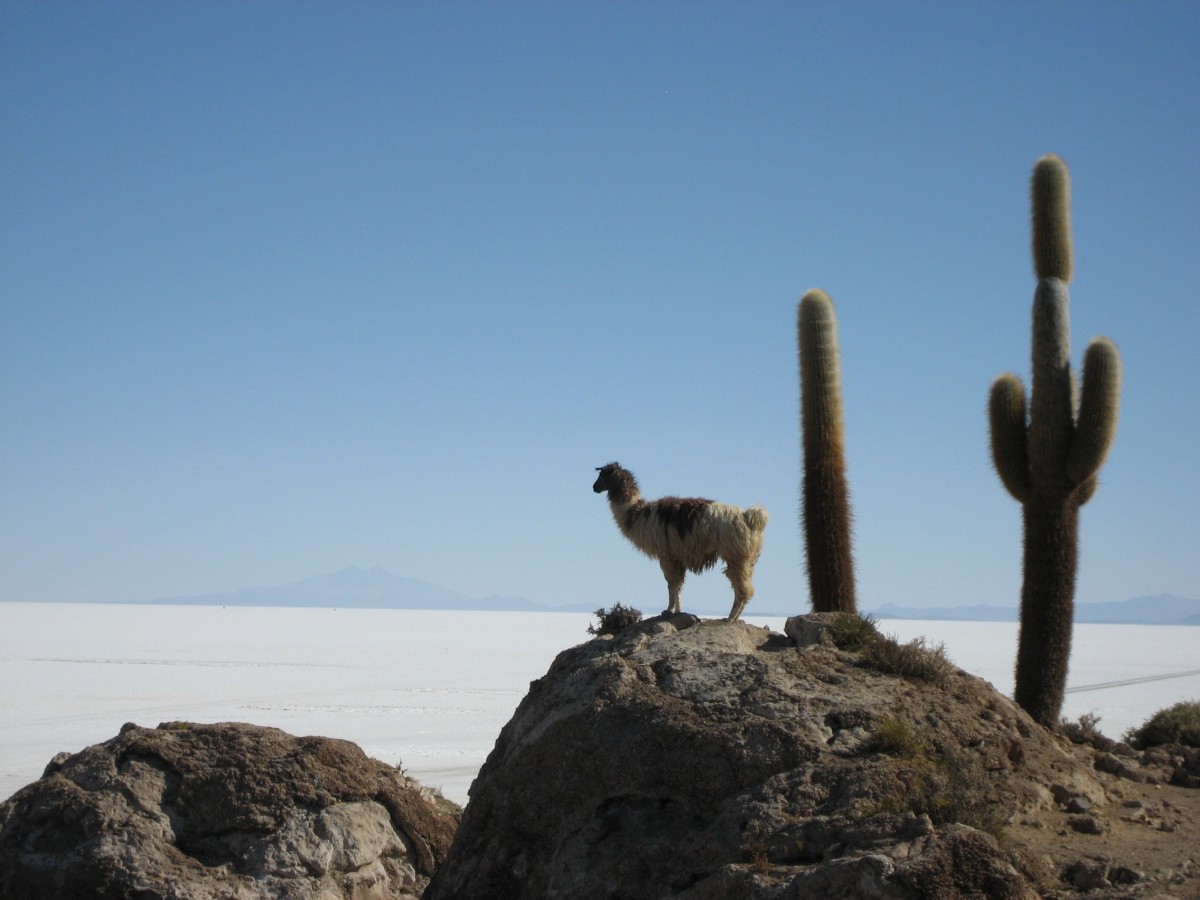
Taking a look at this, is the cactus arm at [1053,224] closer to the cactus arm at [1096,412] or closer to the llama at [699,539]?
the cactus arm at [1096,412]

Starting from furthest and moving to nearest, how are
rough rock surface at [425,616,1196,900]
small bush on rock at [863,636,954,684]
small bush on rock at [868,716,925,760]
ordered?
1. small bush on rock at [863,636,954,684]
2. small bush on rock at [868,716,925,760]
3. rough rock surface at [425,616,1196,900]

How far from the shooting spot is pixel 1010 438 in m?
17.3

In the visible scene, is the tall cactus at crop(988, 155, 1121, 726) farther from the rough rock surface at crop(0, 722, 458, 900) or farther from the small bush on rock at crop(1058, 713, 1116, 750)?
the rough rock surface at crop(0, 722, 458, 900)

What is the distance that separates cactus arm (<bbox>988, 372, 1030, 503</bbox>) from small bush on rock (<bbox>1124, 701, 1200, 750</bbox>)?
452 centimetres

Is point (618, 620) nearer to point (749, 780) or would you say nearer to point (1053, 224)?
point (749, 780)

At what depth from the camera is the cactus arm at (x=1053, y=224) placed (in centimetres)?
1772

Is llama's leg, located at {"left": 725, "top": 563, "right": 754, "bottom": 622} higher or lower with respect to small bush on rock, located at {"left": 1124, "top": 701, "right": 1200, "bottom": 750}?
higher

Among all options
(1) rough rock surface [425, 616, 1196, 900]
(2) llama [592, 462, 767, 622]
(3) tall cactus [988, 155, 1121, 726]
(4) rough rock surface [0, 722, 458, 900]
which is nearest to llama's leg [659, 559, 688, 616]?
(2) llama [592, 462, 767, 622]

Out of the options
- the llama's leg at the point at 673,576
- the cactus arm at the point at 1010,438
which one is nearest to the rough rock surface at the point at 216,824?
the llama's leg at the point at 673,576

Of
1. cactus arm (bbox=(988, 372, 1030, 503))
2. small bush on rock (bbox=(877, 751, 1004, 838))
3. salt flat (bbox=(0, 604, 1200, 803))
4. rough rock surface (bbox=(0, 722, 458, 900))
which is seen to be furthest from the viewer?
salt flat (bbox=(0, 604, 1200, 803))

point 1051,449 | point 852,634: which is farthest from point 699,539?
point 1051,449

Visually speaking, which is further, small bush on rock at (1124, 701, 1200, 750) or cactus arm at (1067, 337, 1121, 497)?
cactus arm at (1067, 337, 1121, 497)

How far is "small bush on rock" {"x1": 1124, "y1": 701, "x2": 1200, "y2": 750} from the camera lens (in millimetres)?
12844

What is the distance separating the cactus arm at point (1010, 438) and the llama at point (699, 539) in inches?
282
